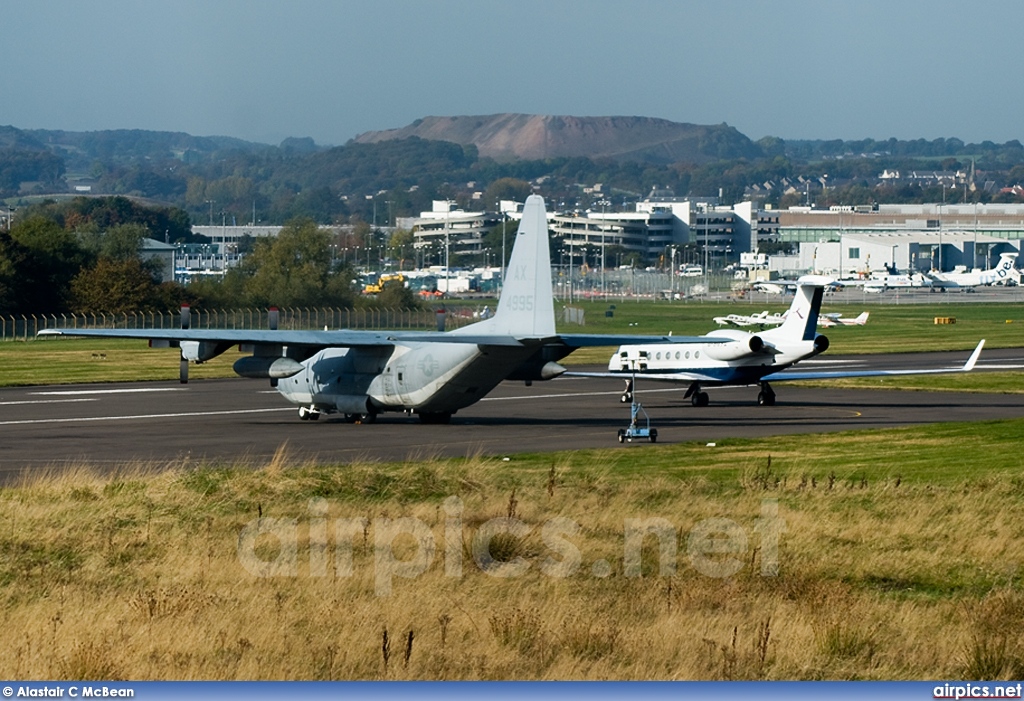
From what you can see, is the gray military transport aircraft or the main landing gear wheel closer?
the gray military transport aircraft

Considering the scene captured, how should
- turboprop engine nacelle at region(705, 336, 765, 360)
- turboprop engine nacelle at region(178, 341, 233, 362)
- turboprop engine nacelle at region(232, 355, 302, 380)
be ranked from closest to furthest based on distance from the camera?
1. turboprop engine nacelle at region(178, 341, 233, 362)
2. turboprop engine nacelle at region(232, 355, 302, 380)
3. turboprop engine nacelle at region(705, 336, 765, 360)

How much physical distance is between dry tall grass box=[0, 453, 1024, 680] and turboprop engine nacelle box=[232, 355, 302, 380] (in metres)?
17.0

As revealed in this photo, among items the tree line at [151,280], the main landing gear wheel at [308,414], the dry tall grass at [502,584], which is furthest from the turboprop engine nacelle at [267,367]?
the tree line at [151,280]

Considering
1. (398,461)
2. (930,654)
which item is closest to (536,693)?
(930,654)

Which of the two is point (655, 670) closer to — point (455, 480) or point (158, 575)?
point (158, 575)

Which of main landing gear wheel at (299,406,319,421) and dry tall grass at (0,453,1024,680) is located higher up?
dry tall grass at (0,453,1024,680)

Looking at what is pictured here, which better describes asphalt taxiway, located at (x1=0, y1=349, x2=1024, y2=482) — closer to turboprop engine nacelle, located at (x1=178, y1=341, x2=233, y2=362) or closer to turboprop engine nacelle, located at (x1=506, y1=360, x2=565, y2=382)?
turboprop engine nacelle, located at (x1=506, y1=360, x2=565, y2=382)

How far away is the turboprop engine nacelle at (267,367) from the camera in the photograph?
47.6 m

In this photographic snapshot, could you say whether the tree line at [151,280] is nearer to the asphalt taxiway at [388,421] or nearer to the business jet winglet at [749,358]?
the asphalt taxiway at [388,421]

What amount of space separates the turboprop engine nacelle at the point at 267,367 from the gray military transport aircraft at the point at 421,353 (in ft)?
0.11

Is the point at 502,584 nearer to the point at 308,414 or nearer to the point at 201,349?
the point at 201,349

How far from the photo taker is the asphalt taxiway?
4045 cm

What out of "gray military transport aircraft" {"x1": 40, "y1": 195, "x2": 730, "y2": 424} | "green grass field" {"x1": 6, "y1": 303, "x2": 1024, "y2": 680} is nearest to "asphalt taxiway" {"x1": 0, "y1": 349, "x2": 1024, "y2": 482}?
"gray military transport aircraft" {"x1": 40, "y1": 195, "x2": 730, "y2": 424}

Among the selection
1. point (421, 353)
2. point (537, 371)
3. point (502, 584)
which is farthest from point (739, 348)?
point (502, 584)
